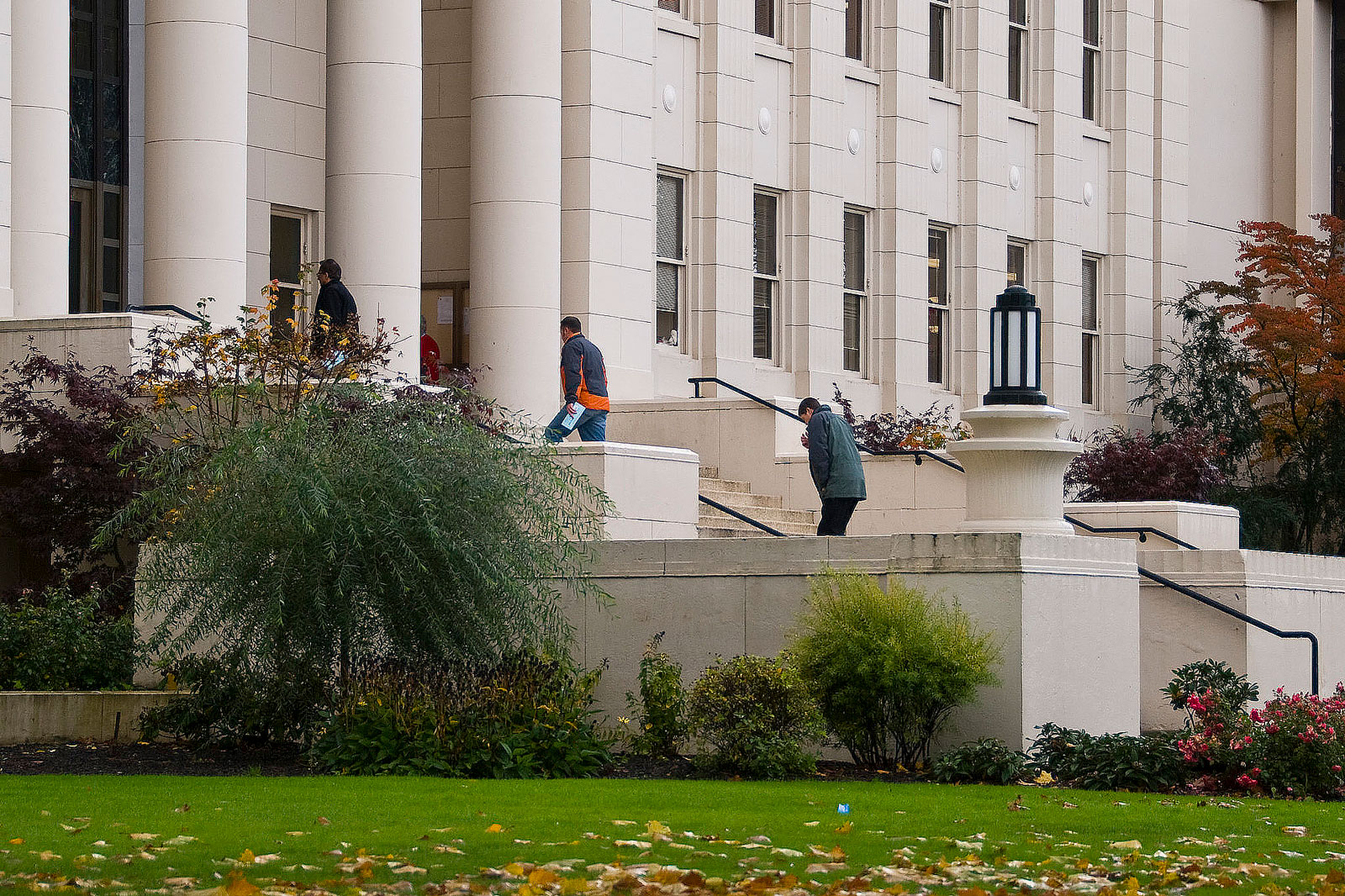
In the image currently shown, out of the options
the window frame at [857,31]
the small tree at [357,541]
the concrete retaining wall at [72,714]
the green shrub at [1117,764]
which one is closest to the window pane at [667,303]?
the window frame at [857,31]

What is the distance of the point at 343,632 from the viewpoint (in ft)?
48.1

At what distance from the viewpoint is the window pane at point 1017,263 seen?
35.2 m

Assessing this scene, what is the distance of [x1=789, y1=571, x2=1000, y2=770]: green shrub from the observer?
14.5m

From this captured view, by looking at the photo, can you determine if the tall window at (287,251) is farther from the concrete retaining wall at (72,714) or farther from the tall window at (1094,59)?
the tall window at (1094,59)

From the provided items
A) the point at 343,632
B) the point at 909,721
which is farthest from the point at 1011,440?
the point at 343,632

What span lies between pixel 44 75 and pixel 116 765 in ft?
31.2

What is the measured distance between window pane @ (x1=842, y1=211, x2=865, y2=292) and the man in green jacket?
1197 cm

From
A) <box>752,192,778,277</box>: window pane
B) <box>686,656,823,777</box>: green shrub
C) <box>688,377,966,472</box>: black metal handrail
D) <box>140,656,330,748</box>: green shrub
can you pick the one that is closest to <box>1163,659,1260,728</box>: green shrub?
<box>686,656,823,777</box>: green shrub

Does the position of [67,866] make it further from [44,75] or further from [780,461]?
[780,461]

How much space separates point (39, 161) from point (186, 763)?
8883mm

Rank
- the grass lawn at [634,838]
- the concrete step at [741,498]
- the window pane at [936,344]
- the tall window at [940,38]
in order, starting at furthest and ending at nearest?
the tall window at [940,38], the window pane at [936,344], the concrete step at [741,498], the grass lawn at [634,838]

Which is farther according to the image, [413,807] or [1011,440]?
[1011,440]

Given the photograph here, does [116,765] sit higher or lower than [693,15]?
lower

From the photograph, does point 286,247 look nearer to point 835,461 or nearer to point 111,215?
point 111,215
